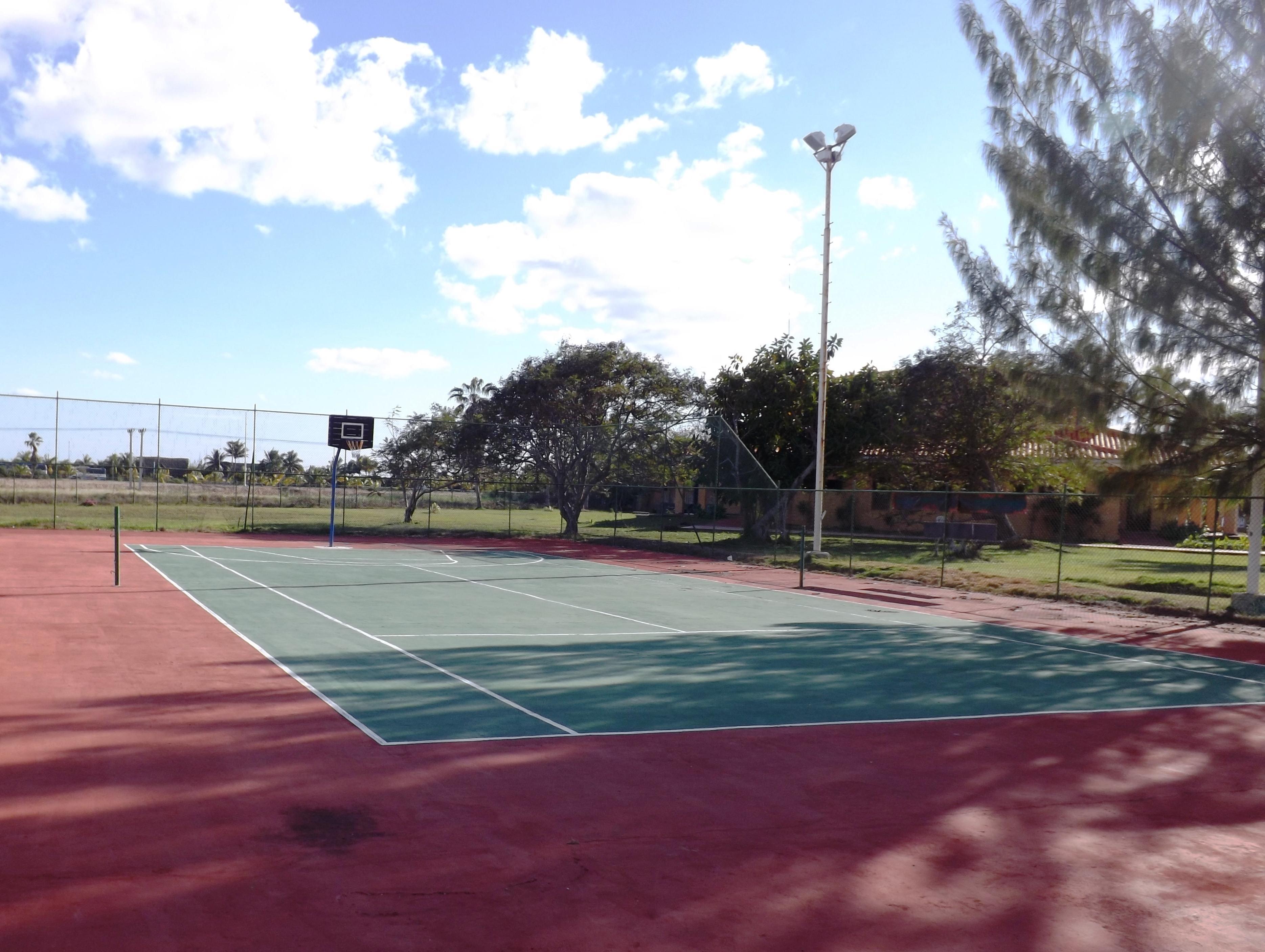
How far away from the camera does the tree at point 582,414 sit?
134ft

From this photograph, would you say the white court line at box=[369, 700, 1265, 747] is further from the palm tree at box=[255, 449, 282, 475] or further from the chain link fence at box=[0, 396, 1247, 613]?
the palm tree at box=[255, 449, 282, 475]

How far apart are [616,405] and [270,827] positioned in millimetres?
35685

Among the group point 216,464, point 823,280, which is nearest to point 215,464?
point 216,464

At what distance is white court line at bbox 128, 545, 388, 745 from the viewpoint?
8734mm

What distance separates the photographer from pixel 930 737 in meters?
9.41

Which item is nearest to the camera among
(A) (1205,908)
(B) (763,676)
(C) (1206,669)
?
(A) (1205,908)

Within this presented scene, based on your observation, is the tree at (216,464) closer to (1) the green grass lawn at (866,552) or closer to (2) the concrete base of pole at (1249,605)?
(1) the green grass lawn at (866,552)

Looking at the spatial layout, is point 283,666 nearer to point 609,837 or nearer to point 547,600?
point 609,837

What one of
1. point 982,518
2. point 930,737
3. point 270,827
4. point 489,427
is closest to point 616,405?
point 489,427

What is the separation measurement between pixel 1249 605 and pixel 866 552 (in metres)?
18.2

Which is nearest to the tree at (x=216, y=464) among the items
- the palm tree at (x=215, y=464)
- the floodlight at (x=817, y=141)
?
the palm tree at (x=215, y=464)

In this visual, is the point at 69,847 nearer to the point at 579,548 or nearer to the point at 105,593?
the point at 105,593

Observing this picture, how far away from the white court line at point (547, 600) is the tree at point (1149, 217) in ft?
28.5

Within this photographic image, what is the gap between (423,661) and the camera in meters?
12.1
